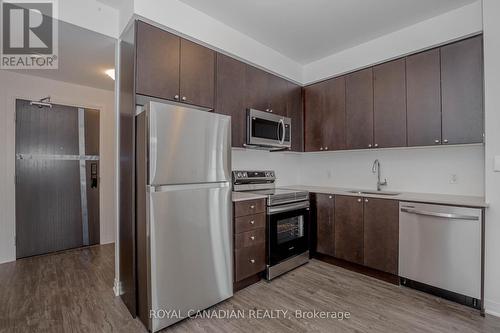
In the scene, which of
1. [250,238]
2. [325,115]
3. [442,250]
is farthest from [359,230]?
[325,115]

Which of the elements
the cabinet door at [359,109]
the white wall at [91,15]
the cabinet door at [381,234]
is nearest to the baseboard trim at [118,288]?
the white wall at [91,15]

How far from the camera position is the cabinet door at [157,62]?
6.89 ft

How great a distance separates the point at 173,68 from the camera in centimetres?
231

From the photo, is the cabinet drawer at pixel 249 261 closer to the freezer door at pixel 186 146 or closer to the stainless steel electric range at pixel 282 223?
the stainless steel electric range at pixel 282 223

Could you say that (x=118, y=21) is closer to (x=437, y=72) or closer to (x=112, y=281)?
(x=112, y=281)

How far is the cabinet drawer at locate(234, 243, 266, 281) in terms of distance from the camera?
2453 mm

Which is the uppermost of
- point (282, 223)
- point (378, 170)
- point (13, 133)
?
point (13, 133)

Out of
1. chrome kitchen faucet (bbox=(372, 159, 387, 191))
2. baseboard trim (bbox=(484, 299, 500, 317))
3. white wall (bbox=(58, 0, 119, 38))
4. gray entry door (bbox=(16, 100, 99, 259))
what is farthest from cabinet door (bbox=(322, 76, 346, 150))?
gray entry door (bbox=(16, 100, 99, 259))

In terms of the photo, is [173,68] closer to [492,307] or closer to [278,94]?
[278,94]

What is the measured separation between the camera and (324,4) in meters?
2.42

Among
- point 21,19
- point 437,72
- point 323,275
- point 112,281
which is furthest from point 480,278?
point 21,19

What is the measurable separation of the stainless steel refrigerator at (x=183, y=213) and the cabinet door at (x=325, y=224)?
4.69 ft

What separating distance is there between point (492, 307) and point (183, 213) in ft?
8.97

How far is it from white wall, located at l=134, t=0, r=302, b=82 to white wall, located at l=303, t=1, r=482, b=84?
1.85ft
